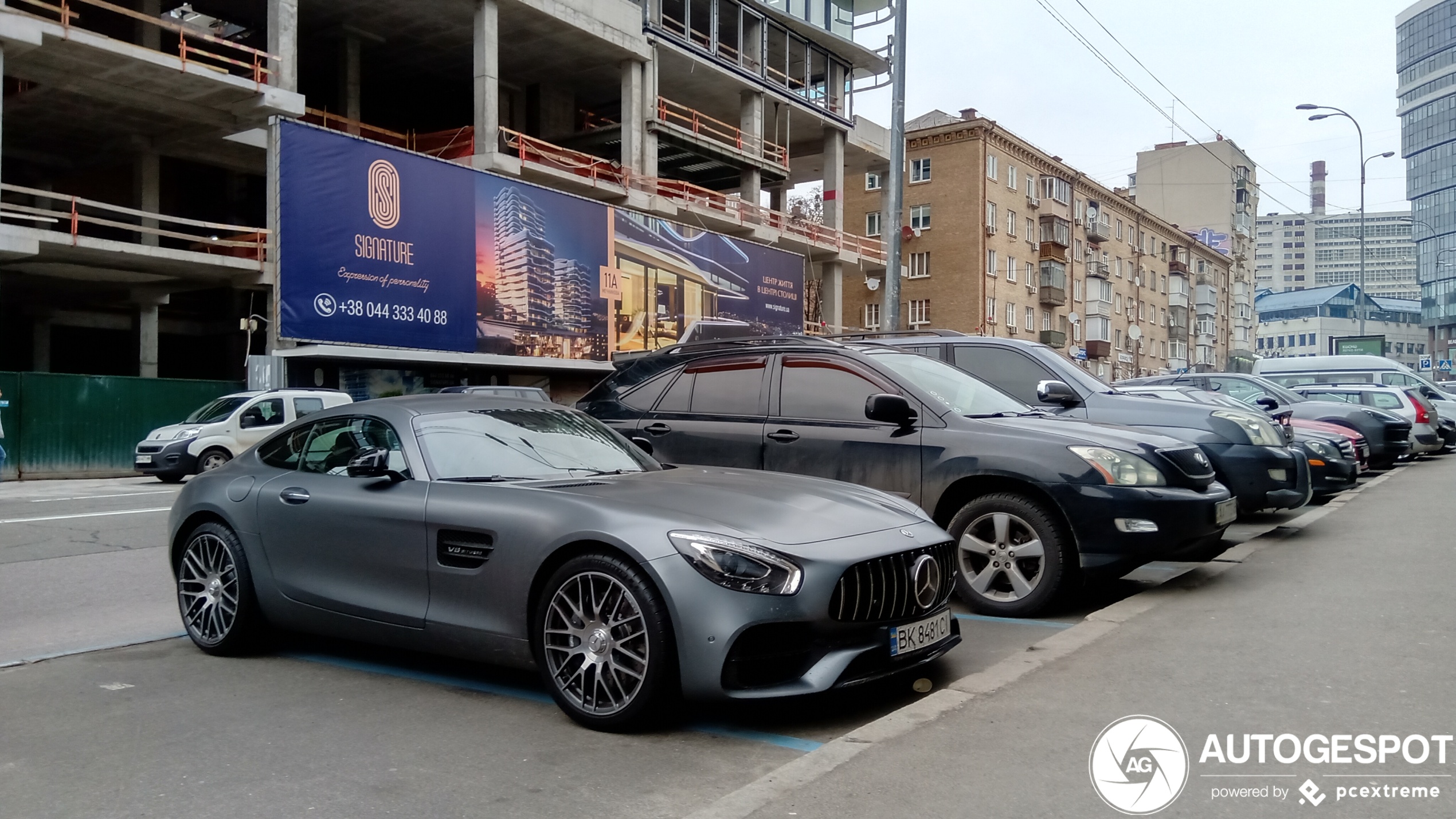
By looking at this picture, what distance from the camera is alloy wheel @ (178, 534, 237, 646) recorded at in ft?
18.5

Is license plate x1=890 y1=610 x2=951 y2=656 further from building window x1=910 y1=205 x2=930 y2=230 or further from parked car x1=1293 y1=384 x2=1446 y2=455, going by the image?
building window x1=910 y1=205 x2=930 y2=230

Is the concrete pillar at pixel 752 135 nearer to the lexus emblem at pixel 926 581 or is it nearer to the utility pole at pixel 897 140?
the utility pole at pixel 897 140

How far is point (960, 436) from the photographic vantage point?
662cm

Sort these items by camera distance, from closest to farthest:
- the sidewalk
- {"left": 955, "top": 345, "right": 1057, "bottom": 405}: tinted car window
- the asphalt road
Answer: the sidewalk → the asphalt road → {"left": 955, "top": 345, "right": 1057, "bottom": 405}: tinted car window

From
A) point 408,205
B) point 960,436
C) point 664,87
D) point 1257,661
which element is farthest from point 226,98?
point 1257,661

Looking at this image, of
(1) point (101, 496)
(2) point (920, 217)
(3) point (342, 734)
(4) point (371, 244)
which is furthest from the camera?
(2) point (920, 217)

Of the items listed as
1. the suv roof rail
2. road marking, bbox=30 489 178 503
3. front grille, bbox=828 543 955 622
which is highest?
the suv roof rail

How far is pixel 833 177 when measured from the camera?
4578 cm

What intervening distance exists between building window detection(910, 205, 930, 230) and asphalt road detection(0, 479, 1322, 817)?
51187mm

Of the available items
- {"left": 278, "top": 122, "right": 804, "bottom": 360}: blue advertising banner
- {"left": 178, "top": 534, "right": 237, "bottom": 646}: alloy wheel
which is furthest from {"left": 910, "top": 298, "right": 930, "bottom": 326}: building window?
{"left": 178, "top": 534, "right": 237, "bottom": 646}: alloy wheel

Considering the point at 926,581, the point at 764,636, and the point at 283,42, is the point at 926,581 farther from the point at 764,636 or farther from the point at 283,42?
the point at 283,42

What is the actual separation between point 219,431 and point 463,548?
16232 mm
